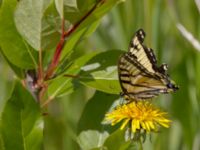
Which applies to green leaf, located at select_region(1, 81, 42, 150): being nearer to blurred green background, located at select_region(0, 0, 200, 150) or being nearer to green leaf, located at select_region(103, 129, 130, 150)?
green leaf, located at select_region(103, 129, 130, 150)

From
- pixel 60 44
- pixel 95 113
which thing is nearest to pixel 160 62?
pixel 95 113

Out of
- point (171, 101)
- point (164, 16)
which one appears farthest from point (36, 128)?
point (164, 16)

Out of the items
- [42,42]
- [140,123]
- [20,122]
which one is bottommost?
[140,123]

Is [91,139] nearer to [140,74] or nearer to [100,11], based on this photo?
[140,74]

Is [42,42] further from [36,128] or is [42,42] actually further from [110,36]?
[110,36]

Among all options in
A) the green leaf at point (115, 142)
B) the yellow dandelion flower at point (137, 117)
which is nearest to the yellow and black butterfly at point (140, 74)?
the yellow dandelion flower at point (137, 117)

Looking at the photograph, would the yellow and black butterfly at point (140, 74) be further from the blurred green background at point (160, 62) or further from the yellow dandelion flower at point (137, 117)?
the blurred green background at point (160, 62)

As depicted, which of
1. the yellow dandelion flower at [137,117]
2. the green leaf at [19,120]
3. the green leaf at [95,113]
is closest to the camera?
the green leaf at [19,120]
